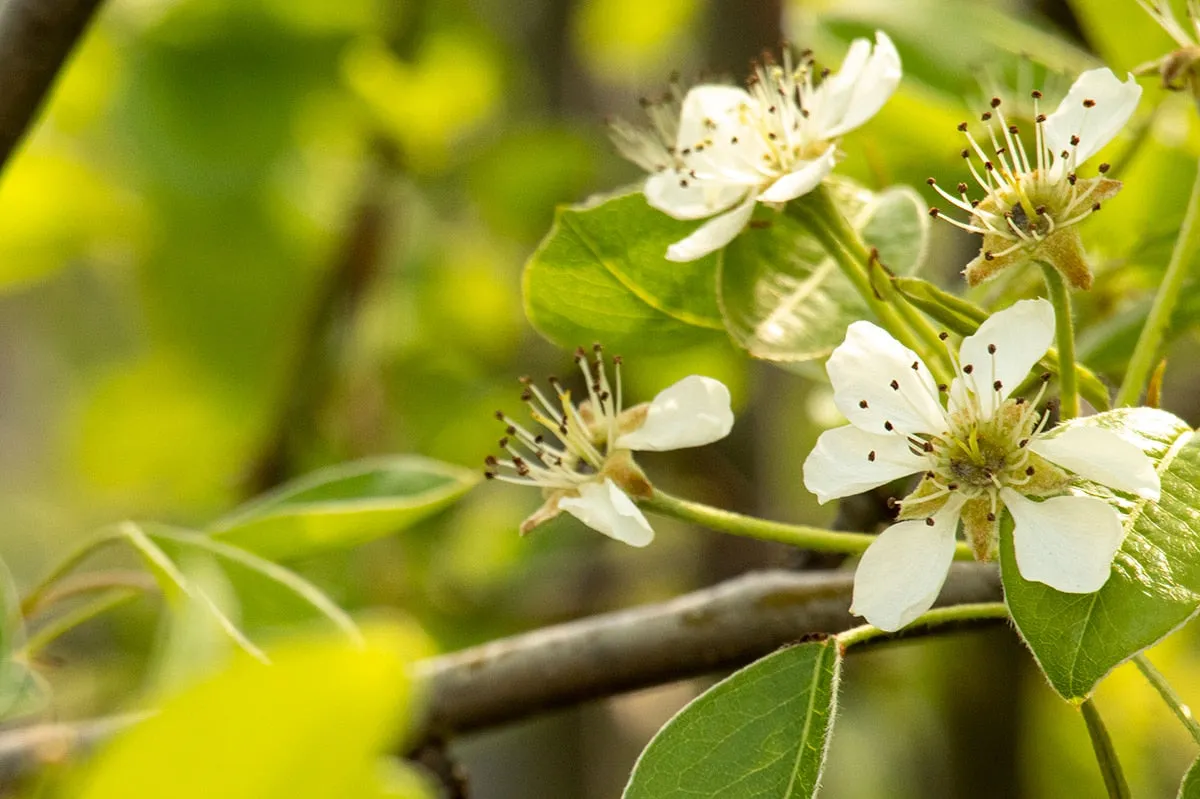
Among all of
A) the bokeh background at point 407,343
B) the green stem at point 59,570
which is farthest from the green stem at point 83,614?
the bokeh background at point 407,343

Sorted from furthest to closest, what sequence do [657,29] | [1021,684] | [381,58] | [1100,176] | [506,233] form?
[657,29], [506,233], [381,58], [1021,684], [1100,176]

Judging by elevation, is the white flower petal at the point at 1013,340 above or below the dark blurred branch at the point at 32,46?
below

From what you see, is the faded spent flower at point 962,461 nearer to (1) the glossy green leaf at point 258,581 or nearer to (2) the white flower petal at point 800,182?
(2) the white flower petal at point 800,182

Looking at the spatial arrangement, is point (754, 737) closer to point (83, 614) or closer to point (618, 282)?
point (618, 282)

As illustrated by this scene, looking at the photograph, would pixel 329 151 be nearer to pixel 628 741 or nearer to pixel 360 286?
pixel 360 286

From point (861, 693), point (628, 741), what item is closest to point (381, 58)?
point (628, 741)
